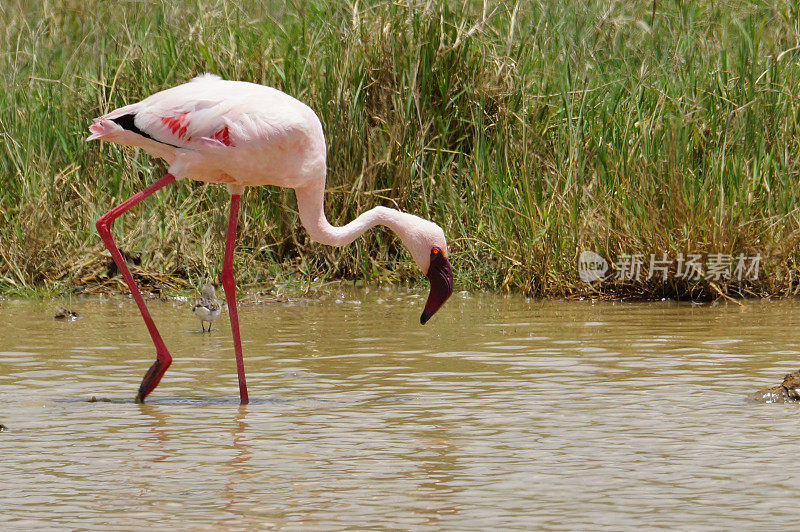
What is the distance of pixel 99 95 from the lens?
1024 cm

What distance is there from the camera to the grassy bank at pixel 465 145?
9.00m

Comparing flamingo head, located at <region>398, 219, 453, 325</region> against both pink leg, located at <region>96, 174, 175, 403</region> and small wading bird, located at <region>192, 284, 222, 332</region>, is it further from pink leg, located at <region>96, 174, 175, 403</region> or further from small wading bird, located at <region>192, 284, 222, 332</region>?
small wading bird, located at <region>192, 284, 222, 332</region>

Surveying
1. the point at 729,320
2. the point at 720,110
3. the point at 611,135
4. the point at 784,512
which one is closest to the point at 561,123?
the point at 611,135

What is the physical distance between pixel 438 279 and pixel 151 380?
1452 millimetres

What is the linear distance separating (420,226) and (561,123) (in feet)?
11.4

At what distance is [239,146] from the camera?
6.32 m

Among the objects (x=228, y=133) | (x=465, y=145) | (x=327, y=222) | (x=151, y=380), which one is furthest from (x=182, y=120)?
(x=465, y=145)

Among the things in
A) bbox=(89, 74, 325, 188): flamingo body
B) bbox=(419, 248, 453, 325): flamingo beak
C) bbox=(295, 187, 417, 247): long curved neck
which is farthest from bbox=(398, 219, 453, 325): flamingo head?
bbox=(89, 74, 325, 188): flamingo body

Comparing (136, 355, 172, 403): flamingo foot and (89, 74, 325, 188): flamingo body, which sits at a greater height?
(89, 74, 325, 188): flamingo body

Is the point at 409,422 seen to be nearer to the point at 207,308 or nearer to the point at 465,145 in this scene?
the point at 207,308

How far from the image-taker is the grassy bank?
9.00m

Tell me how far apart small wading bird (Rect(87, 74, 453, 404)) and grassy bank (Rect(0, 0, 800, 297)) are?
2.74 m

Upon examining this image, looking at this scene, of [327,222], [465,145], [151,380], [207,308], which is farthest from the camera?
[465,145]

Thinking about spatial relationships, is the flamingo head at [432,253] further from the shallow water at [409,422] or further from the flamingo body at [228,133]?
the flamingo body at [228,133]
